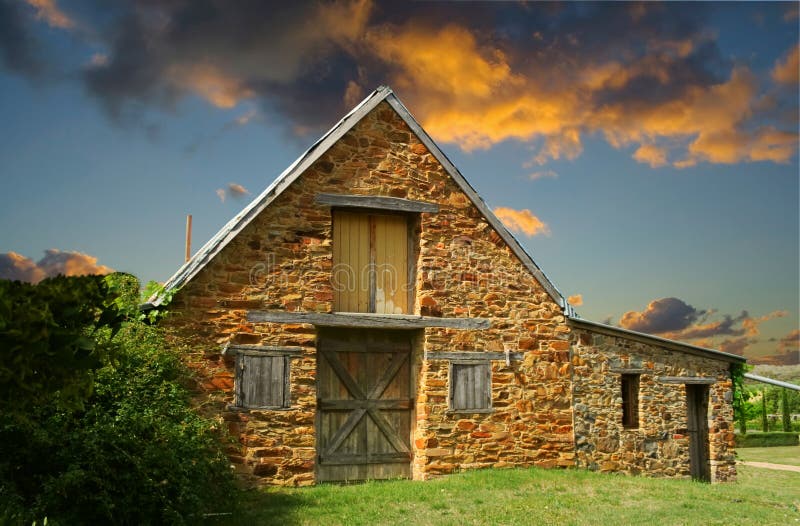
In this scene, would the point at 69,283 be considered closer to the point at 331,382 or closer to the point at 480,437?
the point at 331,382

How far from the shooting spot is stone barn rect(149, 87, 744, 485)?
36.5 ft

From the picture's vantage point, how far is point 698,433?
1479 centimetres

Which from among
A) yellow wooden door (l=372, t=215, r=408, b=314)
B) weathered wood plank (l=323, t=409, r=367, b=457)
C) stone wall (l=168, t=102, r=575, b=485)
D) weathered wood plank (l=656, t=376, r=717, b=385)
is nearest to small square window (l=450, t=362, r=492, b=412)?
stone wall (l=168, t=102, r=575, b=485)

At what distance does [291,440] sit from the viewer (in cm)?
1122

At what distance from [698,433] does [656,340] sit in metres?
2.36


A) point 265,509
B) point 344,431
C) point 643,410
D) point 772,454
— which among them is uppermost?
point 643,410

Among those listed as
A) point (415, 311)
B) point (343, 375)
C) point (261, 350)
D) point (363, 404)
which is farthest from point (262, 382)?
point (415, 311)

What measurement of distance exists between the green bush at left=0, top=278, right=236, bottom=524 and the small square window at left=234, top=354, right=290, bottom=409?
161cm

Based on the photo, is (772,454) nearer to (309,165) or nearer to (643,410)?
(643,410)

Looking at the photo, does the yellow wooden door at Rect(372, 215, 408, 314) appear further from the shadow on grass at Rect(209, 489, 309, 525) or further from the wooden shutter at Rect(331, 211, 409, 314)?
the shadow on grass at Rect(209, 489, 309, 525)

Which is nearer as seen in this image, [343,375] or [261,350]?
[261,350]

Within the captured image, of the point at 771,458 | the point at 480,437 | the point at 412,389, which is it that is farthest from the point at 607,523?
the point at 771,458

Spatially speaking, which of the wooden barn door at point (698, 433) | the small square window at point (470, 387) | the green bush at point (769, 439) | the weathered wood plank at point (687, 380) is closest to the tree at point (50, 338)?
the small square window at point (470, 387)

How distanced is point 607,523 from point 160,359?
6.31 m
